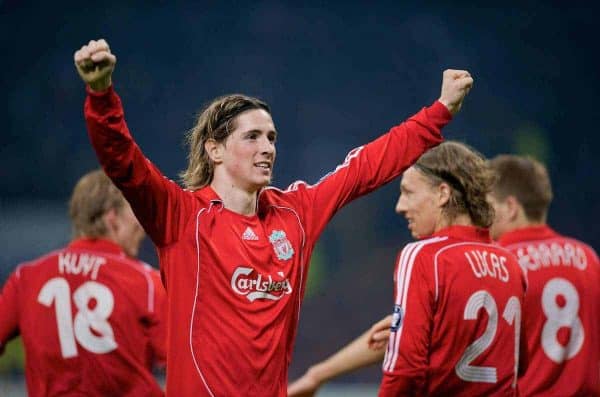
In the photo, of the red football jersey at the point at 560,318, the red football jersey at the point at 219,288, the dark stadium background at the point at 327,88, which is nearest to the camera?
the red football jersey at the point at 219,288

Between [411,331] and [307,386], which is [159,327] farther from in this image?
[411,331]

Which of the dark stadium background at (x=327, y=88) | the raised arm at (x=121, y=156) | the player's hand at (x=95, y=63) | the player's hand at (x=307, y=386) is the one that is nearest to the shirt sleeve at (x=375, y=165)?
the raised arm at (x=121, y=156)

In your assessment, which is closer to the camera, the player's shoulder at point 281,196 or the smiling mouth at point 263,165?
the smiling mouth at point 263,165

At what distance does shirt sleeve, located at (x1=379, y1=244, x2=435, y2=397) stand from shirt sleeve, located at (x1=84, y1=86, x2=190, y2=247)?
2.79 ft

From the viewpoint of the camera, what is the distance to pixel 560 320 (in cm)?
379

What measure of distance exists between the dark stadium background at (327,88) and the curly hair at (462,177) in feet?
14.4

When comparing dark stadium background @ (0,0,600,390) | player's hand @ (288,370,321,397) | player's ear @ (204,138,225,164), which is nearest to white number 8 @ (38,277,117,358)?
player's hand @ (288,370,321,397)

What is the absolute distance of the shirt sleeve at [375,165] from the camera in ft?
10.3

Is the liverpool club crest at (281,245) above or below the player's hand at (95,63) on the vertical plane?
below

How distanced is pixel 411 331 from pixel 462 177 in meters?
0.66

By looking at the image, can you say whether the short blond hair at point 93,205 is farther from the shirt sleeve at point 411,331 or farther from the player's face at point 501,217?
the player's face at point 501,217

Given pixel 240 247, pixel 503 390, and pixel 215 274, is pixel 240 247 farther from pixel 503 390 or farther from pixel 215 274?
pixel 503 390

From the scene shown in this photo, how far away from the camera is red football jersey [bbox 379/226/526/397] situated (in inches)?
123

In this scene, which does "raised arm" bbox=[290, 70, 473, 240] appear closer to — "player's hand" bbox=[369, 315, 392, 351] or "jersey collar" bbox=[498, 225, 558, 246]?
"player's hand" bbox=[369, 315, 392, 351]
